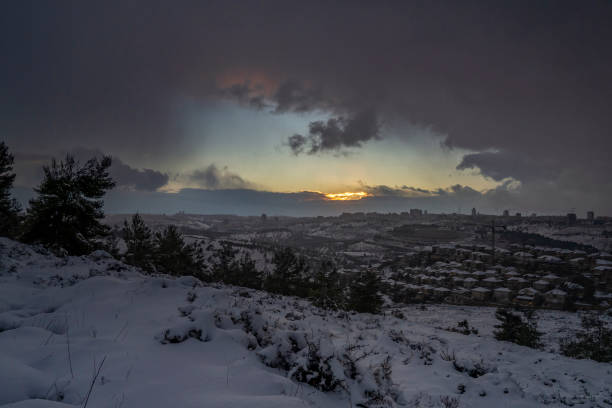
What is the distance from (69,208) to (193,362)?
71.0 ft

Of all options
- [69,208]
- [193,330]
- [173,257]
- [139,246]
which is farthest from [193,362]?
[139,246]

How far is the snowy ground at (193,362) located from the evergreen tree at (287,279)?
26.7 meters

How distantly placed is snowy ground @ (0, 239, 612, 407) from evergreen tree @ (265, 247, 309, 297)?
26.7 meters

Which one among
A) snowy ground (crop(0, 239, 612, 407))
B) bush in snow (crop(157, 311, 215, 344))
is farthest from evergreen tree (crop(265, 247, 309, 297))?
bush in snow (crop(157, 311, 215, 344))

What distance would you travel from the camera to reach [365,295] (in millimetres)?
23719

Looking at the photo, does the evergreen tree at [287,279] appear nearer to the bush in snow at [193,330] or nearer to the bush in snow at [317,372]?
the bush in snow at [193,330]

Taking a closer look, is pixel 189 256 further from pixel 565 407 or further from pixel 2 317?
pixel 565 407

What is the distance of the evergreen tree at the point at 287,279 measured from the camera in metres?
34.6

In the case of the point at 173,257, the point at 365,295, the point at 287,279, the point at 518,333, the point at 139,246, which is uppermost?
the point at 139,246

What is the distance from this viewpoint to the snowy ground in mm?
2676

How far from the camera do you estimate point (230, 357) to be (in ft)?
13.8

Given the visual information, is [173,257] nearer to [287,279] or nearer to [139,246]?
[139,246]

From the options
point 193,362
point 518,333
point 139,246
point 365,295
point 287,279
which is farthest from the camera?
point 287,279

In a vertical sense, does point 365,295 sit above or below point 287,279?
above
